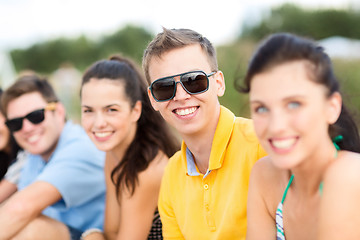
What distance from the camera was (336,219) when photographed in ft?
5.54

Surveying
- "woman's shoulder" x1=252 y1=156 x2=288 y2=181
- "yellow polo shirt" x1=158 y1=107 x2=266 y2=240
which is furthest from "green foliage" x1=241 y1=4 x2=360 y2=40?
"woman's shoulder" x1=252 y1=156 x2=288 y2=181

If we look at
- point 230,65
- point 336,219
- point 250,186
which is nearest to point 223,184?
point 250,186

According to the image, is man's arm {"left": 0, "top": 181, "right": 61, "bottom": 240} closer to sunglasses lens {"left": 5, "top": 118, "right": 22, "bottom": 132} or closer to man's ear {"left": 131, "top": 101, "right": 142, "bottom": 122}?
sunglasses lens {"left": 5, "top": 118, "right": 22, "bottom": 132}

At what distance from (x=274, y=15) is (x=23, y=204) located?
20405 mm

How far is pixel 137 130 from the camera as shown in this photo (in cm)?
353

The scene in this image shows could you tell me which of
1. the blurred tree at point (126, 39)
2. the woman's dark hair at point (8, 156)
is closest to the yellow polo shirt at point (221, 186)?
the woman's dark hair at point (8, 156)

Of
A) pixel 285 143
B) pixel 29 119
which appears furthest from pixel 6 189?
pixel 285 143

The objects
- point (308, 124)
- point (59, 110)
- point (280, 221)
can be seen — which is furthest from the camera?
point (59, 110)

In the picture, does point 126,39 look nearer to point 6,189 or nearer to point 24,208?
point 6,189

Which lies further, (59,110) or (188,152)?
(59,110)

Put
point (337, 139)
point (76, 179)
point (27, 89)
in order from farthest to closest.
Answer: point (27, 89) → point (76, 179) → point (337, 139)

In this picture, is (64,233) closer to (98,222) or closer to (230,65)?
(98,222)

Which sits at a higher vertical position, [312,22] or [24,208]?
[24,208]

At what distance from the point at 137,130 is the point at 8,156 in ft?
6.46
